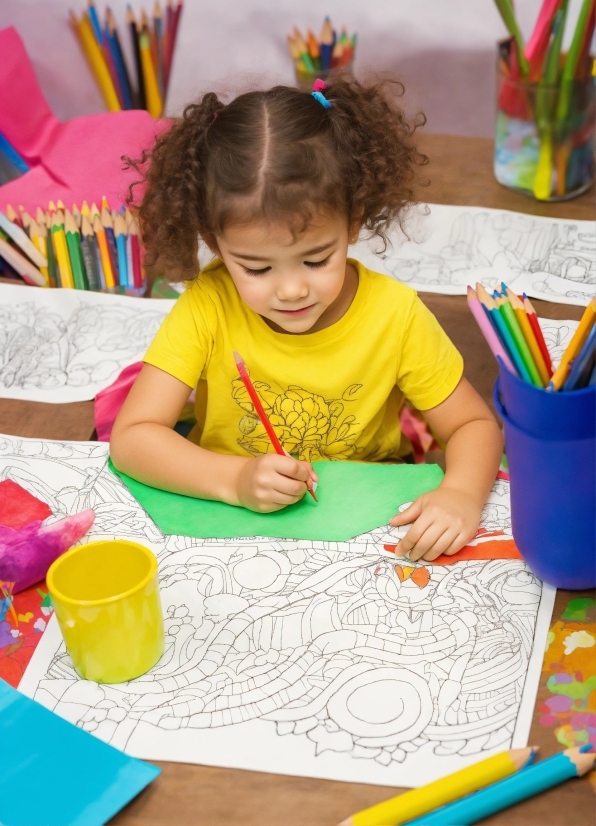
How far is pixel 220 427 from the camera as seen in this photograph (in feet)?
3.28

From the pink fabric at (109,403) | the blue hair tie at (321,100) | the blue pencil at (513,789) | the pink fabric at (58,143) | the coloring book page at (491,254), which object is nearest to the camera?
the blue pencil at (513,789)

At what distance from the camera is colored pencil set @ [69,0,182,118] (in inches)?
63.2

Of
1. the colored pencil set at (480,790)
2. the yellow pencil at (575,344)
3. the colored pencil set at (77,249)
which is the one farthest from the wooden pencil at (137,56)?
the colored pencil set at (480,790)

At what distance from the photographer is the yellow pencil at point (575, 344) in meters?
0.62

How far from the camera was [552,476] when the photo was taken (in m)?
0.67

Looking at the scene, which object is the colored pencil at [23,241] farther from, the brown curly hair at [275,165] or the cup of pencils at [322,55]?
the cup of pencils at [322,55]

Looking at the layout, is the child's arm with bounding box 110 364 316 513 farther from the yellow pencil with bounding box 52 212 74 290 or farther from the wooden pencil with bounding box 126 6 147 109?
the wooden pencil with bounding box 126 6 147 109

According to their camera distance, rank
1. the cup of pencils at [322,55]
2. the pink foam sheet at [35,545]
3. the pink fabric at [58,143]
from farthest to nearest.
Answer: the cup of pencils at [322,55]
the pink fabric at [58,143]
the pink foam sheet at [35,545]

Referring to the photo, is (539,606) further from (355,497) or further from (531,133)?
(531,133)

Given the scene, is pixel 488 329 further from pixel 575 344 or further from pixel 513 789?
pixel 513 789

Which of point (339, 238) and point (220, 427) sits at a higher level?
point (339, 238)

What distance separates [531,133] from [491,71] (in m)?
0.41

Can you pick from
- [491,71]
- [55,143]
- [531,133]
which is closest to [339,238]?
[531,133]

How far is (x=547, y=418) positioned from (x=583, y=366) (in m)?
0.04
